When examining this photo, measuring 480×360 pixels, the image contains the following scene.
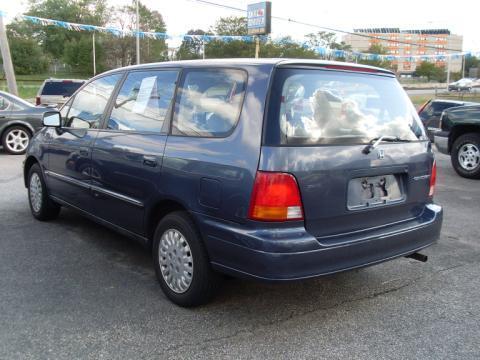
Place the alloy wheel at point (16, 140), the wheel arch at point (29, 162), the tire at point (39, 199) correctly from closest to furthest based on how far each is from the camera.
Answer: the tire at point (39, 199), the wheel arch at point (29, 162), the alloy wheel at point (16, 140)

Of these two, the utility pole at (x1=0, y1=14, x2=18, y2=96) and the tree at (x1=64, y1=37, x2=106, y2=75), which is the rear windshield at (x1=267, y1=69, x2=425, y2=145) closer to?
the utility pole at (x1=0, y1=14, x2=18, y2=96)

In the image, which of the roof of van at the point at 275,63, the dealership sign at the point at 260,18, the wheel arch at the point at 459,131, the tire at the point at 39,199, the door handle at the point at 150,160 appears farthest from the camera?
the dealership sign at the point at 260,18

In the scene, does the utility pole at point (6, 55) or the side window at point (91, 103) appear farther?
the utility pole at point (6, 55)

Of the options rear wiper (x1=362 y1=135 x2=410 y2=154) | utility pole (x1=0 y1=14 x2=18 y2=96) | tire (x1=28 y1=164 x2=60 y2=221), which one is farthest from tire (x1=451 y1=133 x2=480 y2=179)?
Answer: utility pole (x1=0 y1=14 x2=18 y2=96)

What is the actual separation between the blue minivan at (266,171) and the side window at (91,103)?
1.46ft

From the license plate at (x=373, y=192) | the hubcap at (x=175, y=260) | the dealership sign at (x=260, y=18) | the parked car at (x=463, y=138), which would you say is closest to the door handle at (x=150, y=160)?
the hubcap at (x=175, y=260)

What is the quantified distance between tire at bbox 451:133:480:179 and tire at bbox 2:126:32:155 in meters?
8.99

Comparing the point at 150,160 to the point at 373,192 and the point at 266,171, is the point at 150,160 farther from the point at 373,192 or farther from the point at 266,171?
A: the point at 373,192

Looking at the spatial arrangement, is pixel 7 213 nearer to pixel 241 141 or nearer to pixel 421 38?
pixel 241 141

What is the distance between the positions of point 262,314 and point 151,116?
170cm

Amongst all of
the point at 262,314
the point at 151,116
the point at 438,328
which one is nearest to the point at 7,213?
the point at 151,116

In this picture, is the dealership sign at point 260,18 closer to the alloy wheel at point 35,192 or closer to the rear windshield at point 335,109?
the alloy wheel at point 35,192

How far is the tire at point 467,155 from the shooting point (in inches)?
360

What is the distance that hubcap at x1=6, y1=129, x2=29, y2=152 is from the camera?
1145cm
